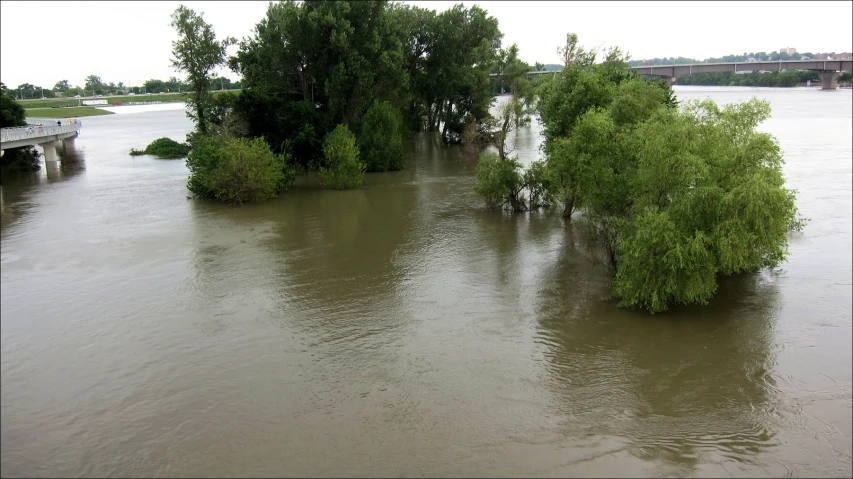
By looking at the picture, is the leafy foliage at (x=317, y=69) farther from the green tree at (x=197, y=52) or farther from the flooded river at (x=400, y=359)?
the flooded river at (x=400, y=359)

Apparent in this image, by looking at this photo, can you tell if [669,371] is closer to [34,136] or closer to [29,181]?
[29,181]

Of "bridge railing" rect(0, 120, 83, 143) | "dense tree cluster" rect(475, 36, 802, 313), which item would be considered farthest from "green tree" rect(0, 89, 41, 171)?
"dense tree cluster" rect(475, 36, 802, 313)

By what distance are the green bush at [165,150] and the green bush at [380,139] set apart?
20.7 m

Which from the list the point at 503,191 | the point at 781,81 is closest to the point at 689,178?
the point at 503,191

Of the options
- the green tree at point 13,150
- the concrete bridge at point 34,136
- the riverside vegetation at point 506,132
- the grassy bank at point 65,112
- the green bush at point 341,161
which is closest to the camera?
the riverside vegetation at point 506,132

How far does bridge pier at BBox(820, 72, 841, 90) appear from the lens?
61531 millimetres

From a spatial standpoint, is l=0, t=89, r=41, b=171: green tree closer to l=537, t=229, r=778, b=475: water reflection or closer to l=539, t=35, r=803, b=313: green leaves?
l=539, t=35, r=803, b=313: green leaves

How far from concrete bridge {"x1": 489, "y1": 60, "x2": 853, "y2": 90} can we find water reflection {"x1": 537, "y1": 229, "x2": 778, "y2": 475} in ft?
108

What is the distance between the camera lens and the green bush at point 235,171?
3428 cm

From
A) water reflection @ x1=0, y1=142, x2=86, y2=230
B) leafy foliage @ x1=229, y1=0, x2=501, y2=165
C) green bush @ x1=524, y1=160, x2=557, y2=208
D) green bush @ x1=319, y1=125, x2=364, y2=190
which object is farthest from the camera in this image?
leafy foliage @ x1=229, y1=0, x2=501, y2=165

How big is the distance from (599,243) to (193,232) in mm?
18094

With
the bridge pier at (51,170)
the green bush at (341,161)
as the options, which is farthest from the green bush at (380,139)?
the bridge pier at (51,170)

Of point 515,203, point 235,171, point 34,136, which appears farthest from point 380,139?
point 34,136

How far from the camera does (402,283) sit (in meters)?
21.8
